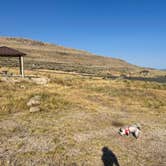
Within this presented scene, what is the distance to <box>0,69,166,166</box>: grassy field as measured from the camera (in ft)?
38.8

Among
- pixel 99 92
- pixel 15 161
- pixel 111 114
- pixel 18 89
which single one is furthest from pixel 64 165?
pixel 99 92

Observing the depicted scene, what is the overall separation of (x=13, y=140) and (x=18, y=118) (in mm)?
4513

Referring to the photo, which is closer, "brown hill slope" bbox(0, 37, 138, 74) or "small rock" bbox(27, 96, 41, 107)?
"small rock" bbox(27, 96, 41, 107)

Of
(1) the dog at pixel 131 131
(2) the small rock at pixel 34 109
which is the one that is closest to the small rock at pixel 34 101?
(2) the small rock at pixel 34 109

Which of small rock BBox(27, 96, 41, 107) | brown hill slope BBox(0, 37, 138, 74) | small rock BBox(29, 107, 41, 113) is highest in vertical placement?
brown hill slope BBox(0, 37, 138, 74)

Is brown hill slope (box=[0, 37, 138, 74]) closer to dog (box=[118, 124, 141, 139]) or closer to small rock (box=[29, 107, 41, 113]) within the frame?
small rock (box=[29, 107, 41, 113])

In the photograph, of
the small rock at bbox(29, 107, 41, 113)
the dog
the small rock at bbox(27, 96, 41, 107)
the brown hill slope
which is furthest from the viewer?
the brown hill slope

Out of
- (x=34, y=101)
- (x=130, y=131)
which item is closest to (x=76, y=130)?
→ (x=130, y=131)

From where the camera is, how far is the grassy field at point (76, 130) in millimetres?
11812

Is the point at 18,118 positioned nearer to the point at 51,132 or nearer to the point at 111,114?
the point at 51,132

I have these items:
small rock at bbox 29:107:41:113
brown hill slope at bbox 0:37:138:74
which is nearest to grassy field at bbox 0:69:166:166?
small rock at bbox 29:107:41:113

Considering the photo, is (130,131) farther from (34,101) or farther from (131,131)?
(34,101)

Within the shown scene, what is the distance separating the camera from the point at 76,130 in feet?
51.0

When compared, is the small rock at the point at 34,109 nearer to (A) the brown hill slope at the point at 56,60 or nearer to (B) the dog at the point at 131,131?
(B) the dog at the point at 131,131
